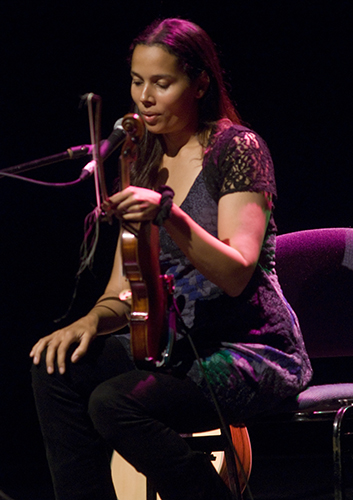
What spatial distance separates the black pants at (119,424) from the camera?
1.19 metres

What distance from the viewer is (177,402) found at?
124 centimetres

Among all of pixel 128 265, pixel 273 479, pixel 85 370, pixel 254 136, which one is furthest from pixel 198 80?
pixel 273 479

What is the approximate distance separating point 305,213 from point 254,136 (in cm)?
133

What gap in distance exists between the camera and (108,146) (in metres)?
1.17

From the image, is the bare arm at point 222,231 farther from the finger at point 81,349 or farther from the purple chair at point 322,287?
the purple chair at point 322,287

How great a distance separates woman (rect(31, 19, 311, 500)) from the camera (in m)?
1.20

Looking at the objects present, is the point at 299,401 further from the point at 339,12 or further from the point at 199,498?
the point at 339,12

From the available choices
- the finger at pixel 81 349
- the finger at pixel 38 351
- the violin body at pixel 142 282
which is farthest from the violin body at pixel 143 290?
the finger at pixel 38 351

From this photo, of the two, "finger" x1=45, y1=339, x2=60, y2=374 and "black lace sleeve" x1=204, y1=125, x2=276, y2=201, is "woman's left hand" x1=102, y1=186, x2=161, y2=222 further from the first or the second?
"finger" x1=45, y1=339, x2=60, y2=374

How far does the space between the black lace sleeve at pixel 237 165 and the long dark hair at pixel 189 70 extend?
4.8 inches

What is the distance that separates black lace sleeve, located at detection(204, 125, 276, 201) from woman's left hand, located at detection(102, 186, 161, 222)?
30cm

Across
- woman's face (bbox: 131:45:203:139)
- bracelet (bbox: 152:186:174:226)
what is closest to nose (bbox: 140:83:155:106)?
woman's face (bbox: 131:45:203:139)

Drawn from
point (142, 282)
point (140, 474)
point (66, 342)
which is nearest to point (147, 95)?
point (142, 282)

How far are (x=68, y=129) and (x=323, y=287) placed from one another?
72.8 inches
